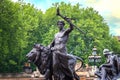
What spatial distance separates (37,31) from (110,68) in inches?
1588

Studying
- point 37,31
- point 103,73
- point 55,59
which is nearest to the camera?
point 55,59

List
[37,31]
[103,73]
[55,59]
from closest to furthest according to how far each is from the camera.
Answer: [55,59], [103,73], [37,31]

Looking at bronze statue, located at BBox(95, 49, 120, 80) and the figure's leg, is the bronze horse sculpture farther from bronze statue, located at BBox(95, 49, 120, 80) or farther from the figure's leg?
bronze statue, located at BBox(95, 49, 120, 80)

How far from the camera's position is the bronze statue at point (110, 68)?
19.1m

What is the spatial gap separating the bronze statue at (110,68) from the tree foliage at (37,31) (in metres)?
22.3

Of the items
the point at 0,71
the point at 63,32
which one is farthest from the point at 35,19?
the point at 63,32

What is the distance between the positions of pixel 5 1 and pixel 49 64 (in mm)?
27971

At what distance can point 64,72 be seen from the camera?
53.2 ft

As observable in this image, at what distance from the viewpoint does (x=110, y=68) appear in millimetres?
19234

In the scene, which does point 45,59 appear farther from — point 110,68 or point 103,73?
point 110,68

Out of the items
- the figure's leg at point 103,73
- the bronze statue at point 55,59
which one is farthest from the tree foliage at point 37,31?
the bronze statue at point 55,59

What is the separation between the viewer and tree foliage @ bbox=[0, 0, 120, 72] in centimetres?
4322

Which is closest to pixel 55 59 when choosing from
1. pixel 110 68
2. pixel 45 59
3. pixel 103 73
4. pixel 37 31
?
pixel 45 59

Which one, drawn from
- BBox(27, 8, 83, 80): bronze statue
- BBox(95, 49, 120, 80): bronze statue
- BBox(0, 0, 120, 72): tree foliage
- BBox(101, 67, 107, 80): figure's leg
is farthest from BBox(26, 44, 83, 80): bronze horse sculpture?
BBox(0, 0, 120, 72): tree foliage
